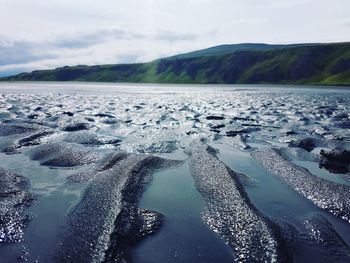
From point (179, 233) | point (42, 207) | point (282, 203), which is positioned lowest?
Result: point (282, 203)

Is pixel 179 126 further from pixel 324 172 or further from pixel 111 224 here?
pixel 111 224

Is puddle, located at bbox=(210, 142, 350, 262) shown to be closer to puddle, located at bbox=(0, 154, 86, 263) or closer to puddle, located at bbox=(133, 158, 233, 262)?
puddle, located at bbox=(133, 158, 233, 262)

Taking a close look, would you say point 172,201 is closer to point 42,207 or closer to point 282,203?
point 282,203

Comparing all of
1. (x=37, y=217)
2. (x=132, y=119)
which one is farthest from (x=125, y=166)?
(x=132, y=119)

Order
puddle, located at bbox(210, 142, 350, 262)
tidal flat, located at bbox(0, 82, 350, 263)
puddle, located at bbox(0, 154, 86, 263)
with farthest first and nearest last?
puddle, located at bbox(210, 142, 350, 262) < tidal flat, located at bbox(0, 82, 350, 263) < puddle, located at bbox(0, 154, 86, 263)

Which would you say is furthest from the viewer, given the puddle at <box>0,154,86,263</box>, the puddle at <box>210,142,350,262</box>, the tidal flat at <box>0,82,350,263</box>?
the puddle at <box>210,142,350,262</box>

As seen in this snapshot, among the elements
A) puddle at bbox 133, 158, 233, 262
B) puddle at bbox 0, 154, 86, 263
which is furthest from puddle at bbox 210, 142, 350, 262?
puddle at bbox 0, 154, 86, 263

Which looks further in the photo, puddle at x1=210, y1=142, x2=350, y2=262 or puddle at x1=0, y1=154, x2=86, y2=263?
puddle at x1=210, y1=142, x2=350, y2=262

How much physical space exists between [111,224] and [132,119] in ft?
109

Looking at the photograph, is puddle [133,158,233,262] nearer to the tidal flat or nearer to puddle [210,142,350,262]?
the tidal flat

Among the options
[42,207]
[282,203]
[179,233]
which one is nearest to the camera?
[179,233]

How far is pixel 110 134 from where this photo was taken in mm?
32469

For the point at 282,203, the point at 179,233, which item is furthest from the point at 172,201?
the point at 282,203

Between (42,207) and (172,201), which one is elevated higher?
(42,207)
